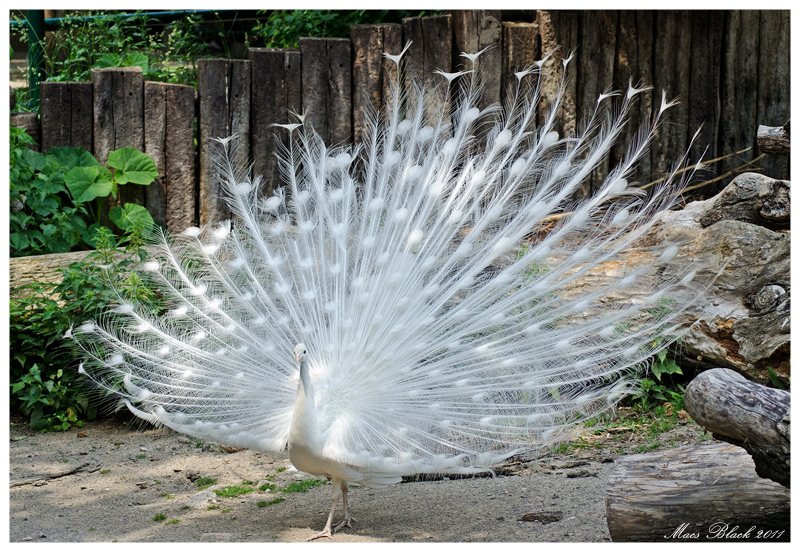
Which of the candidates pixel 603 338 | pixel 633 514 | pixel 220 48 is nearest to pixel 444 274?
pixel 603 338

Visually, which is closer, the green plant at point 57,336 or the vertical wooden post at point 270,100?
the green plant at point 57,336

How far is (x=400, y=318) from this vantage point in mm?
5086

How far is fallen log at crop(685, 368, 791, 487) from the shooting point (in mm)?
3740

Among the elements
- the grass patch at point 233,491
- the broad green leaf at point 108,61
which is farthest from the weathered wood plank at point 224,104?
the grass patch at point 233,491

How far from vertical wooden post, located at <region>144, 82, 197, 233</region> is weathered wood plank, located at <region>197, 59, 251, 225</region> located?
12 centimetres

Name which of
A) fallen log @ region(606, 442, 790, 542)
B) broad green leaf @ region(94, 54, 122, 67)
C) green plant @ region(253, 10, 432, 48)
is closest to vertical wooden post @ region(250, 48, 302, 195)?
green plant @ region(253, 10, 432, 48)

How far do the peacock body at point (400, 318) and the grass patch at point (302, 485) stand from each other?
750mm

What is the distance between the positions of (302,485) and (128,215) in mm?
3236

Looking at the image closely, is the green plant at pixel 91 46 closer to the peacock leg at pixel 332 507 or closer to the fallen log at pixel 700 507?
the peacock leg at pixel 332 507

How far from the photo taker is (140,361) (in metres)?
5.48

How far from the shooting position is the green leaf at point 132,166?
8133mm

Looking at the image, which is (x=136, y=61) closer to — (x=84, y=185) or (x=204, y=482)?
(x=84, y=185)

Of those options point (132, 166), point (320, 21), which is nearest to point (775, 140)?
point (132, 166)

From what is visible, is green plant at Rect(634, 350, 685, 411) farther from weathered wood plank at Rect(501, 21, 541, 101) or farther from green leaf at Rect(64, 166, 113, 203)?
green leaf at Rect(64, 166, 113, 203)
